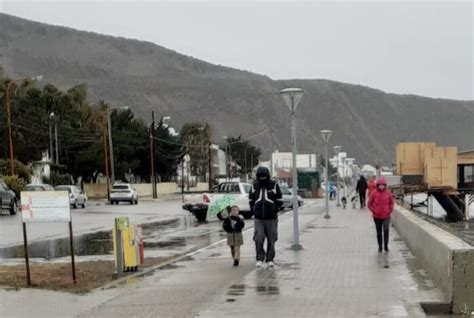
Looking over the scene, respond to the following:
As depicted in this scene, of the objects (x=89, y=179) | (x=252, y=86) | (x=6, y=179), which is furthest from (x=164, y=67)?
(x=6, y=179)

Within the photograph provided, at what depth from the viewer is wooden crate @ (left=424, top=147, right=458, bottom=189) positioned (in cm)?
4478

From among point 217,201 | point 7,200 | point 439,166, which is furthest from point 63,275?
point 439,166

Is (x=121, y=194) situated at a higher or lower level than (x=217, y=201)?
lower

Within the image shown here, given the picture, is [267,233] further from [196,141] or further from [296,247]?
[196,141]

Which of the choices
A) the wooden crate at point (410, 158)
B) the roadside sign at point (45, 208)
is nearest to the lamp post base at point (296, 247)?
the roadside sign at point (45, 208)

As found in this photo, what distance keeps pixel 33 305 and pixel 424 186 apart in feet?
125

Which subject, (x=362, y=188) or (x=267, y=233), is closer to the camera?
(x=267, y=233)

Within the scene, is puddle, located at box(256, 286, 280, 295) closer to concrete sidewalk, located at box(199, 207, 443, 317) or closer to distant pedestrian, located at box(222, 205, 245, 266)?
concrete sidewalk, located at box(199, 207, 443, 317)

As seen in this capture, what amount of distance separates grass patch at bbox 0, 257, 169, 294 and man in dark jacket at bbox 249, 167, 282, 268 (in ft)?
7.91

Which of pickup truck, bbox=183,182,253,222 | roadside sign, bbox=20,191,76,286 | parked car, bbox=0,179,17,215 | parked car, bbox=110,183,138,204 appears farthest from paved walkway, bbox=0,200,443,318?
parked car, bbox=110,183,138,204

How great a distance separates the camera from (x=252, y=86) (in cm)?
16650

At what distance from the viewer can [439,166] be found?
45188mm

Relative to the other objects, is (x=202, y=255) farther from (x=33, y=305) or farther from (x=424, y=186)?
(x=424, y=186)

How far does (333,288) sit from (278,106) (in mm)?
146698
